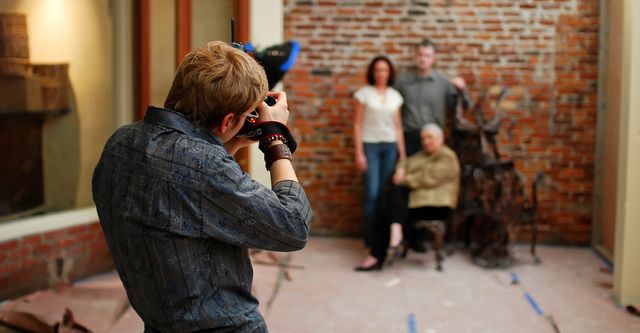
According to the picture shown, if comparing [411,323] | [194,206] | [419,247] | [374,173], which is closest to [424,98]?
[374,173]

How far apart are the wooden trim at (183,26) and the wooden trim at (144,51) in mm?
361

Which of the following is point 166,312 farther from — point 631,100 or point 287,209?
point 631,100

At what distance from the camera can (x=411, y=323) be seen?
5195 millimetres

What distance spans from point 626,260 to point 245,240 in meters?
4.58

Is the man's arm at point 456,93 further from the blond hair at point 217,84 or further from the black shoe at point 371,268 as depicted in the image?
the blond hair at point 217,84

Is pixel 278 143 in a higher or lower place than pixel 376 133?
higher

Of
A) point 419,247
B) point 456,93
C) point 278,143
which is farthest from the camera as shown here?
point 456,93

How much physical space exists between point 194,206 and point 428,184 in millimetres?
5414

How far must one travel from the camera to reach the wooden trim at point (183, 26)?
5.77m

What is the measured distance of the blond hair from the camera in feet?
5.55

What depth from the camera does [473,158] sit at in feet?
25.2

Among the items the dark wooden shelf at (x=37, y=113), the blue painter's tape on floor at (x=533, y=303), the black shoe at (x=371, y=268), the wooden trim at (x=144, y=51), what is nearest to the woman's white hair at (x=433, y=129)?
the black shoe at (x=371, y=268)

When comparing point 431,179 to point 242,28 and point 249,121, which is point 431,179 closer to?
point 242,28

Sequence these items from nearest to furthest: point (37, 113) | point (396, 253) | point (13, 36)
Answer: point (13, 36)
point (37, 113)
point (396, 253)
